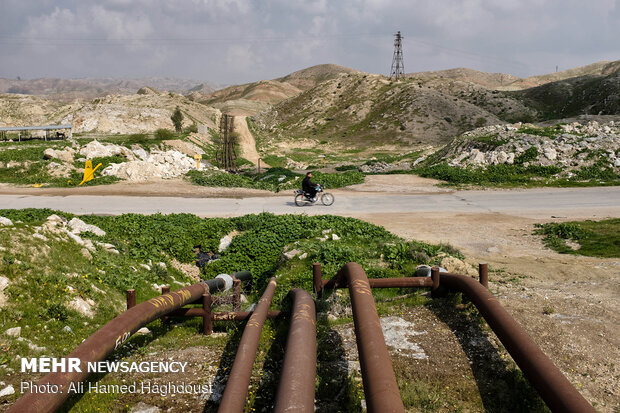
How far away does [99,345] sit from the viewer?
5.22m

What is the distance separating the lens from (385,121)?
68.7m

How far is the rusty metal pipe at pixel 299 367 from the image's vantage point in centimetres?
416

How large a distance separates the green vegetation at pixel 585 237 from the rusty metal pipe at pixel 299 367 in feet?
37.3

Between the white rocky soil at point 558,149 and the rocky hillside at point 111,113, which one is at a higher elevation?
the rocky hillside at point 111,113

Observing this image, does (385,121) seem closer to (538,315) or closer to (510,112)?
(510,112)

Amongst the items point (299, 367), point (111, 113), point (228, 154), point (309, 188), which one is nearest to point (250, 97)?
point (111, 113)

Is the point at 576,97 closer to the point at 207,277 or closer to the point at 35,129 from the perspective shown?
the point at 207,277

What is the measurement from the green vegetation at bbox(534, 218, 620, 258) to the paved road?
2624mm

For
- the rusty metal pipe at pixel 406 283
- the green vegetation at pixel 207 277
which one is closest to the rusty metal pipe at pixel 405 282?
the rusty metal pipe at pixel 406 283

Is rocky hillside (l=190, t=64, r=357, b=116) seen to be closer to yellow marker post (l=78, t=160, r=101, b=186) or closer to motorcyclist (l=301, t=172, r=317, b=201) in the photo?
yellow marker post (l=78, t=160, r=101, b=186)

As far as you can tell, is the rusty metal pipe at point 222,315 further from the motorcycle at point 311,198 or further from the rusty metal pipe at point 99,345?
the motorcycle at point 311,198

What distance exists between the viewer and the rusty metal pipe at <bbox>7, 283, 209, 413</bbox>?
13.8ft

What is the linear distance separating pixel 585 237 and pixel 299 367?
1448 centimetres

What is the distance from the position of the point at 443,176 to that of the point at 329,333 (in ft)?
76.9
